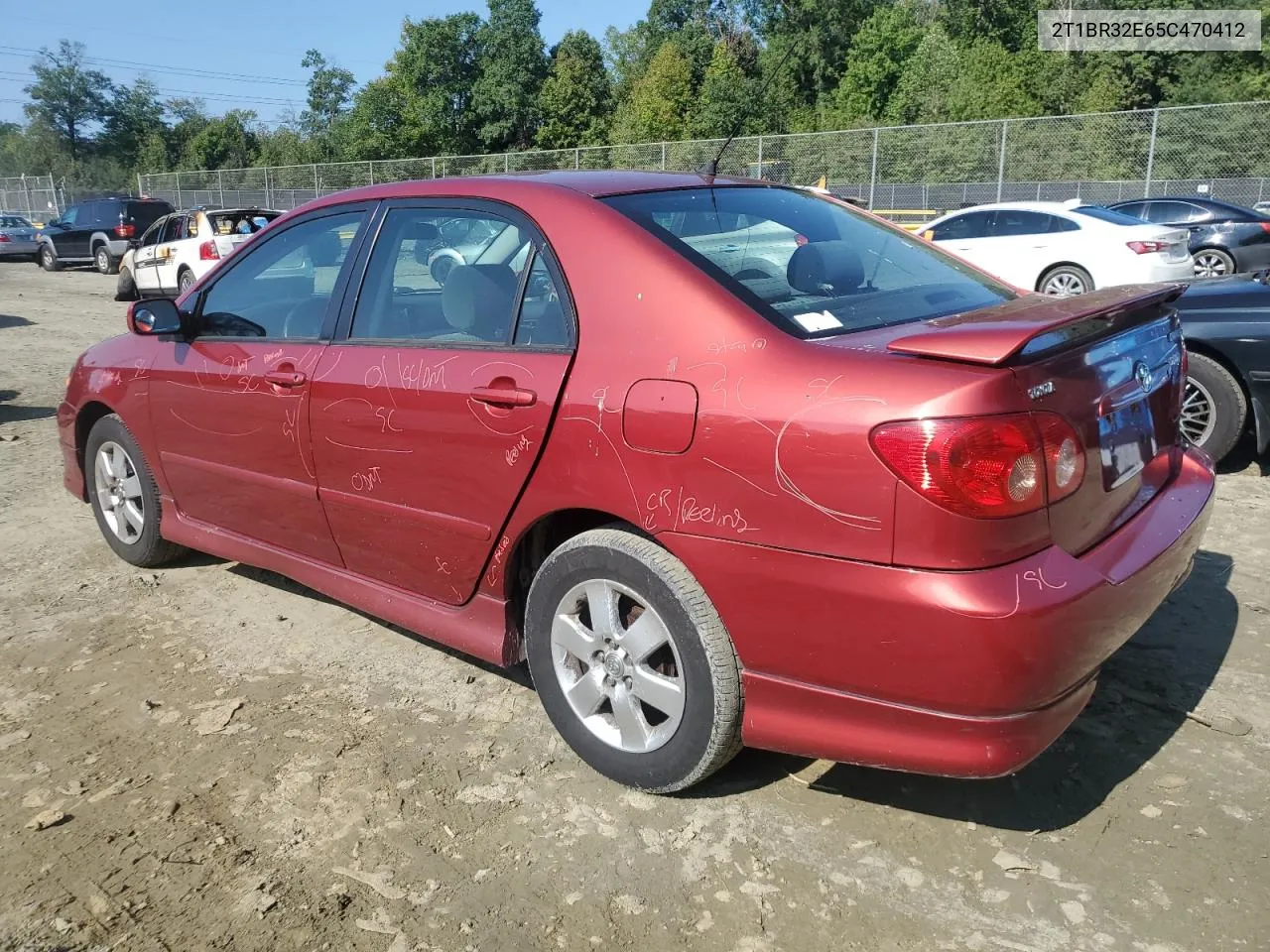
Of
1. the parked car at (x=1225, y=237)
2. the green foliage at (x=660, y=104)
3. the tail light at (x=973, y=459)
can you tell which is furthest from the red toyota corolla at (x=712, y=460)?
the green foliage at (x=660, y=104)

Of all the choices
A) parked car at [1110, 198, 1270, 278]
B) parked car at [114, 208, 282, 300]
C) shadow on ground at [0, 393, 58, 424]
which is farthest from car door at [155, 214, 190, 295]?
parked car at [1110, 198, 1270, 278]

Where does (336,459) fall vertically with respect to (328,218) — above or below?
below

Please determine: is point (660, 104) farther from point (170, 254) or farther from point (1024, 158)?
point (170, 254)

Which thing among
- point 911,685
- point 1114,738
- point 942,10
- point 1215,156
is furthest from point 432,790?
point 942,10

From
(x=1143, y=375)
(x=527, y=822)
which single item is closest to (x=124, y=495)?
(x=527, y=822)

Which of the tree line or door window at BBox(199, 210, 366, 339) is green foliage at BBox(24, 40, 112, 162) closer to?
the tree line

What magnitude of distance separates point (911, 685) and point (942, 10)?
→ 72.5 meters

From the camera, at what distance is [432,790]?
2.94m

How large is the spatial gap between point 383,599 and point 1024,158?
22.3 meters

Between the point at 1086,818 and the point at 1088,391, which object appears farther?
the point at 1086,818

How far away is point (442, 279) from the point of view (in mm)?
3389

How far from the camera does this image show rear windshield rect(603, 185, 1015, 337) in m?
2.72

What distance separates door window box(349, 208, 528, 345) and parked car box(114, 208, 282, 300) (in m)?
14.4

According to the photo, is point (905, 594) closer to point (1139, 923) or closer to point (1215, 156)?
point (1139, 923)
